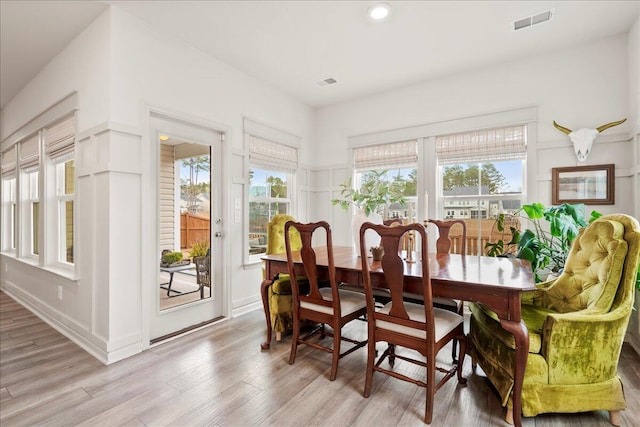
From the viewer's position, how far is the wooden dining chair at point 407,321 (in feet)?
5.74

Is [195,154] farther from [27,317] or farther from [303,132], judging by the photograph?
[27,317]

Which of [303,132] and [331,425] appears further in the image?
[303,132]

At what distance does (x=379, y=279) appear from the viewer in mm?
2062

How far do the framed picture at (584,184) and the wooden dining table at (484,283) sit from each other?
49.9 inches

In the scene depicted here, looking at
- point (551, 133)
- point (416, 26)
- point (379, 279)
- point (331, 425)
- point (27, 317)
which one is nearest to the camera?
point (331, 425)

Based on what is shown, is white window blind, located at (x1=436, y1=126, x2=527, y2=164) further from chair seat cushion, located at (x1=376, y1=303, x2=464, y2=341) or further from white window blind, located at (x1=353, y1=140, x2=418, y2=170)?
chair seat cushion, located at (x1=376, y1=303, x2=464, y2=341)

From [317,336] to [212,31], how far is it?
303 centimetres

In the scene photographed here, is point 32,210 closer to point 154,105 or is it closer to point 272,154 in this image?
point 154,105

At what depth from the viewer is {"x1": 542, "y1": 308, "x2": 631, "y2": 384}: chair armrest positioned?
167cm

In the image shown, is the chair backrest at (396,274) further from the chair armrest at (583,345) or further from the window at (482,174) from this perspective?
the window at (482,174)

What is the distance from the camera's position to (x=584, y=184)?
3.07 metres

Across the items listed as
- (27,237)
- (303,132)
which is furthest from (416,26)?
(27,237)

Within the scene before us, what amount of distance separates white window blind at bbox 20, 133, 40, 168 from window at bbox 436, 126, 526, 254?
491 cm

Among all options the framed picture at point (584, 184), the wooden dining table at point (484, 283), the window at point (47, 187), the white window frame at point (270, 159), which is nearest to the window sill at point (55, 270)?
the window at point (47, 187)
